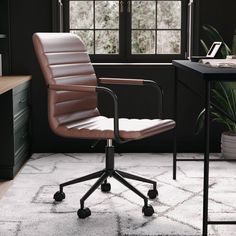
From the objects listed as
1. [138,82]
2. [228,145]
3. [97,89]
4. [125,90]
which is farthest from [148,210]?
[125,90]

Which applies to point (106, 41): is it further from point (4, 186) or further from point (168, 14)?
point (4, 186)

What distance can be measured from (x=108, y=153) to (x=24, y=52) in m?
1.89

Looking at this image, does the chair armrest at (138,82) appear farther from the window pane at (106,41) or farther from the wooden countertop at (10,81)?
the window pane at (106,41)

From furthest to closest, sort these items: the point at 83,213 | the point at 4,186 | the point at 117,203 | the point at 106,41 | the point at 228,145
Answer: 1. the point at 106,41
2. the point at 228,145
3. the point at 4,186
4. the point at 117,203
5. the point at 83,213

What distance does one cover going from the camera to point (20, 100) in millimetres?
4441

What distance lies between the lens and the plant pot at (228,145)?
4777 mm

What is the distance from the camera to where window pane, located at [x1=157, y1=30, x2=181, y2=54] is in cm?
519

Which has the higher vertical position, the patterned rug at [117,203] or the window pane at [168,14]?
the window pane at [168,14]

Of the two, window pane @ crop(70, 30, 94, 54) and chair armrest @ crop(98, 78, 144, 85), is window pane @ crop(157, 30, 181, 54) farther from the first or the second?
chair armrest @ crop(98, 78, 144, 85)

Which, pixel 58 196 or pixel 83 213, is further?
pixel 58 196

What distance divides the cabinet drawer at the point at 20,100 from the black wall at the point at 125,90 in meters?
0.32

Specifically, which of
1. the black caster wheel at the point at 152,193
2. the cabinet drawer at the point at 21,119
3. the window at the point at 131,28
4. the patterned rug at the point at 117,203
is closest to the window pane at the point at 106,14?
the window at the point at 131,28

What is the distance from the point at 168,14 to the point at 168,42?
257 mm

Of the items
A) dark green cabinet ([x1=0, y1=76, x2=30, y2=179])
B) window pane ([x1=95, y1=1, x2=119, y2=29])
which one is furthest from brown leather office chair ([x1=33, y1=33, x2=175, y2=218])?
window pane ([x1=95, y1=1, x2=119, y2=29])
